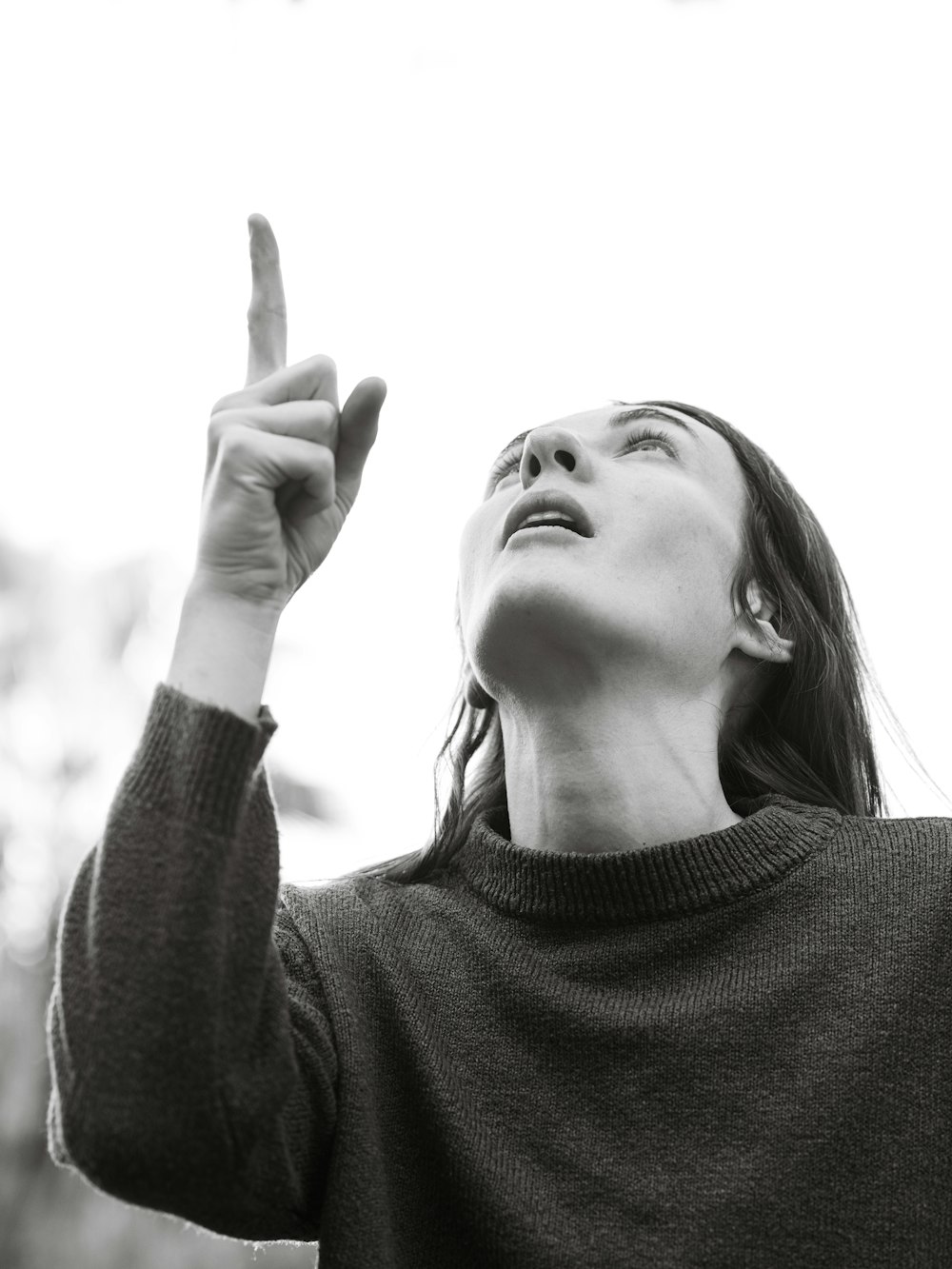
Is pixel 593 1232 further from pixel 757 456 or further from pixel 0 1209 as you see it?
pixel 0 1209

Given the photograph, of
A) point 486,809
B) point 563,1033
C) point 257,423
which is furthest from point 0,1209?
point 257,423

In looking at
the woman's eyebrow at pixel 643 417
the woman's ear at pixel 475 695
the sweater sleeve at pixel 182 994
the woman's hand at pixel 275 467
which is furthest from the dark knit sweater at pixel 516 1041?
the woman's eyebrow at pixel 643 417

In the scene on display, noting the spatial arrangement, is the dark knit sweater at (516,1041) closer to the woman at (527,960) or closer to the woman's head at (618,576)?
the woman at (527,960)

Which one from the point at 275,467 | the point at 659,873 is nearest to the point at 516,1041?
the point at 659,873

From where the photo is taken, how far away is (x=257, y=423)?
140 centimetres

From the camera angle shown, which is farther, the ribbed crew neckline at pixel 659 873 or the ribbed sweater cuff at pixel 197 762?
the ribbed crew neckline at pixel 659 873

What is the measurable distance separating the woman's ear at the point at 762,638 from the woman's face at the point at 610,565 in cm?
4

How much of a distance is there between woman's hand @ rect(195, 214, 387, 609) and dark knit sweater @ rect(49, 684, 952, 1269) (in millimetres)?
194

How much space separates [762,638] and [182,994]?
47.6 inches

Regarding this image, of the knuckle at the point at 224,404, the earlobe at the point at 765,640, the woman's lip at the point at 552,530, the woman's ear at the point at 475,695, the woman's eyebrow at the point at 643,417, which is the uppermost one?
the woman's eyebrow at the point at 643,417

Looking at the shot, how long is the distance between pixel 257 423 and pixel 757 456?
Answer: 1129 mm

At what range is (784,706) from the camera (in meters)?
2.14

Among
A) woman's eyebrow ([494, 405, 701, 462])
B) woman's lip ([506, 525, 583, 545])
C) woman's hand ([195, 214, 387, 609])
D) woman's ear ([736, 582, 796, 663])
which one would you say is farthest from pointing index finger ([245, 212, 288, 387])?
woman's ear ([736, 582, 796, 663])

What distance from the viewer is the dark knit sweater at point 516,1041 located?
1208 millimetres
